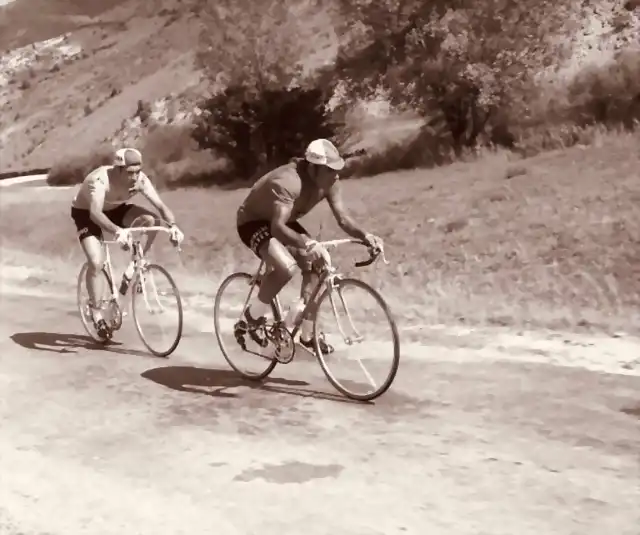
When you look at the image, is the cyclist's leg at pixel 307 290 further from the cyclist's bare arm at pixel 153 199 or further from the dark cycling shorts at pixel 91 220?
the dark cycling shorts at pixel 91 220

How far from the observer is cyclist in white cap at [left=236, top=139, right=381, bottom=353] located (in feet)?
19.1

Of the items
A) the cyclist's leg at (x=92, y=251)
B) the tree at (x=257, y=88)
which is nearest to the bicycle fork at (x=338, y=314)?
the cyclist's leg at (x=92, y=251)

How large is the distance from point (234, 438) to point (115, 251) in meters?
9.53

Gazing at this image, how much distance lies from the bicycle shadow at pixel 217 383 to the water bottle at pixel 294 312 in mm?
511

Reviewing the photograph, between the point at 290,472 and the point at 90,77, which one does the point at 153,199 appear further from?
the point at 90,77

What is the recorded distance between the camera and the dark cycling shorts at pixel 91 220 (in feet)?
26.4

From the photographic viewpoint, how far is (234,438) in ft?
17.6

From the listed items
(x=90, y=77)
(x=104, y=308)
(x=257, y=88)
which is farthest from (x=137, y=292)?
(x=90, y=77)

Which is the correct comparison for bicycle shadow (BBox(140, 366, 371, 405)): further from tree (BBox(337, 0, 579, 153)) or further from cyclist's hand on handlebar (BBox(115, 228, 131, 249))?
tree (BBox(337, 0, 579, 153))

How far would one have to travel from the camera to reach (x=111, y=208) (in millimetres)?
8109

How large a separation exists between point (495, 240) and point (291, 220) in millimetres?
6006

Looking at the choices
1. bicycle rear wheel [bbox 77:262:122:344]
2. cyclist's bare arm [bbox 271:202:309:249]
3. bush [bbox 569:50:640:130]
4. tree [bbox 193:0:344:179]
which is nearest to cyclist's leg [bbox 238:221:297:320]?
cyclist's bare arm [bbox 271:202:309:249]

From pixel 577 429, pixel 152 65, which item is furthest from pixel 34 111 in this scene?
pixel 577 429

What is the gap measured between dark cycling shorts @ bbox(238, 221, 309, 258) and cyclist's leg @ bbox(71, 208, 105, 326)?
81.7 inches
